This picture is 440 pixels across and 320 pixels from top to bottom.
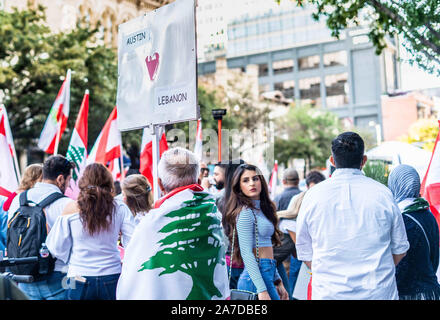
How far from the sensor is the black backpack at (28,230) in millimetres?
4332

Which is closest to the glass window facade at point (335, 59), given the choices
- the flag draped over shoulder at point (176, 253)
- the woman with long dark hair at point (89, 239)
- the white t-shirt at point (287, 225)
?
the white t-shirt at point (287, 225)

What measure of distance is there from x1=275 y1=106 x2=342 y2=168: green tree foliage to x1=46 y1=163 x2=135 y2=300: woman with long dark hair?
49229mm

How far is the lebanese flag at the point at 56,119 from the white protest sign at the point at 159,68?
183 inches

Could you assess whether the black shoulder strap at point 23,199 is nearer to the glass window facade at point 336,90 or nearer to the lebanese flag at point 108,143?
the lebanese flag at point 108,143

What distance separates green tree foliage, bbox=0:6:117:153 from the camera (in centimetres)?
2086

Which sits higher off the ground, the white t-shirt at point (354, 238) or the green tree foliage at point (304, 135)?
the green tree foliage at point (304, 135)

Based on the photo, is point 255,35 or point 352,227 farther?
point 255,35

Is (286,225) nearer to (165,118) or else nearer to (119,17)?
(165,118)

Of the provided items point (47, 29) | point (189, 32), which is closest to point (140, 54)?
point (189, 32)

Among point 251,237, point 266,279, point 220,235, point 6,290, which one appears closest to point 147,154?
point 251,237
